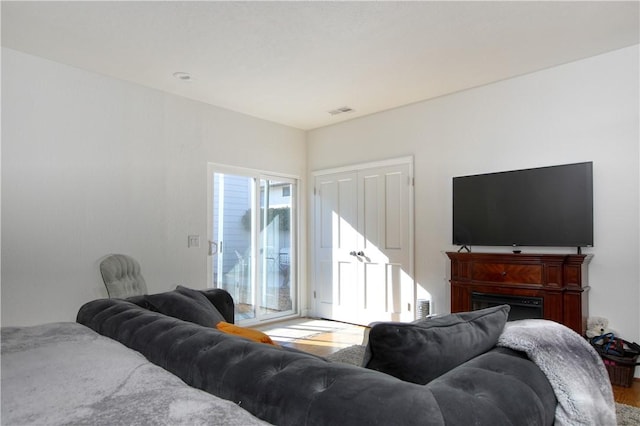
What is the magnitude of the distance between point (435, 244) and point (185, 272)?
9.13 feet

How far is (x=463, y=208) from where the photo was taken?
429 centimetres

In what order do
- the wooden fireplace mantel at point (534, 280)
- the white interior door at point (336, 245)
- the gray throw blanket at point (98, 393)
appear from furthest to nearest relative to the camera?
the white interior door at point (336, 245)
the wooden fireplace mantel at point (534, 280)
the gray throw blanket at point (98, 393)

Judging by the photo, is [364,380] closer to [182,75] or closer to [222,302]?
[222,302]

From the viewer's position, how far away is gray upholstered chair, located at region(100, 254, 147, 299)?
11.7 ft

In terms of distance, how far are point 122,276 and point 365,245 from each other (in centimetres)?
283

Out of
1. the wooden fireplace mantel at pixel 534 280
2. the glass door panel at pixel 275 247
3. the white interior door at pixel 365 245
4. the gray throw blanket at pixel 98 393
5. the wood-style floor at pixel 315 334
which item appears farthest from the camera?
the glass door panel at pixel 275 247

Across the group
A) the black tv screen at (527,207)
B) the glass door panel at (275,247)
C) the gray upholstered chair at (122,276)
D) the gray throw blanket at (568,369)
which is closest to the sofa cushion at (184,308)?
the gray throw blanket at (568,369)

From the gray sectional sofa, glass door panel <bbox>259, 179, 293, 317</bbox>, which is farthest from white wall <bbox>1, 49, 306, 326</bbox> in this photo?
the gray sectional sofa

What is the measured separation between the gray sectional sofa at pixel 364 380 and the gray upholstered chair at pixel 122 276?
2.26 meters

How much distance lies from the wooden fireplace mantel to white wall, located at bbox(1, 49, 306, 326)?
9.34 ft

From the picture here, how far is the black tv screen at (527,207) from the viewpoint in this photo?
140 inches

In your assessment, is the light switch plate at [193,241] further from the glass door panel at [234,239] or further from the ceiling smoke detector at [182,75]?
the ceiling smoke detector at [182,75]

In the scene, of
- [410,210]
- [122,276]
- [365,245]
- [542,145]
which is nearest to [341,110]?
[410,210]

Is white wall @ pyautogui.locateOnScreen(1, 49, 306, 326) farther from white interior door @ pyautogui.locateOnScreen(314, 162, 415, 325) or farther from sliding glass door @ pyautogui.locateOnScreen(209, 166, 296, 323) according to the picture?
white interior door @ pyautogui.locateOnScreen(314, 162, 415, 325)
